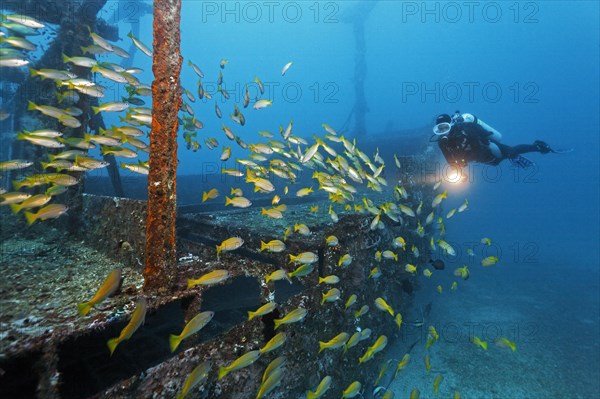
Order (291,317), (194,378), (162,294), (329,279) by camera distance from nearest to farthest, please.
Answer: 1. (194,378)
2. (162,294)
3. (291,317)
4. (329,279)

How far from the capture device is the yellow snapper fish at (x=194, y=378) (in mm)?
2615

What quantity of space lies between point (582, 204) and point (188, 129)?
182353 millimetres

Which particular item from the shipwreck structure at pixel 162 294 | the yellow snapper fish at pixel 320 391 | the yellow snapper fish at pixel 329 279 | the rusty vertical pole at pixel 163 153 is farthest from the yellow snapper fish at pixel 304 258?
the rusty vertical pole at pixel 163 153

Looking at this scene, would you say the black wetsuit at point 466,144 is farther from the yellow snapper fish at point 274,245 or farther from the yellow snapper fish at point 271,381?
the yellow snapper fish at point 271,381

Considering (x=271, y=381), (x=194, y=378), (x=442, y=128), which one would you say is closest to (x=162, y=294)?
(x=194, y=378)

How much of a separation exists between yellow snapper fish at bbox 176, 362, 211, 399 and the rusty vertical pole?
2.63ft

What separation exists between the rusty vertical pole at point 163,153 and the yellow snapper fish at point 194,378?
80cm

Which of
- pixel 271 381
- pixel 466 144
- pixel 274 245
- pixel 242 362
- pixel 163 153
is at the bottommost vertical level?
pixel 271 381

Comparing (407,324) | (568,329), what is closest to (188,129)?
(407,324)

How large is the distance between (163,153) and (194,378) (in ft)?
7.09

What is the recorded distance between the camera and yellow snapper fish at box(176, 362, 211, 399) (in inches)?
103

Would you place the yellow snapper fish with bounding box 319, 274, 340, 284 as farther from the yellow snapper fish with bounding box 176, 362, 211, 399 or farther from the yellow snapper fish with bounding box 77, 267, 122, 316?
the yellow snapper fish with bounding box 77, 267, 122, 316

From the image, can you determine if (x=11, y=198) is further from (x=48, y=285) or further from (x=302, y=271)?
(x=302, y=271)

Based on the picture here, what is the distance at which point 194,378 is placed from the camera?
106 inches
